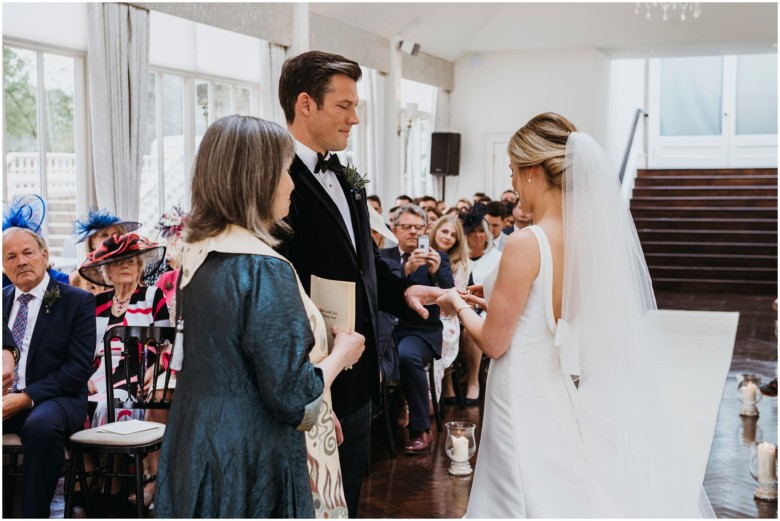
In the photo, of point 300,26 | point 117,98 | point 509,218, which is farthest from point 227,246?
point 300,26

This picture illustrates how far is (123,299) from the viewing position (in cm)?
458

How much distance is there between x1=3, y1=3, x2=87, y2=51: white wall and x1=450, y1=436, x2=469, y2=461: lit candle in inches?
177

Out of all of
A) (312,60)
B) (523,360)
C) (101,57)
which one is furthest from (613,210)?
(101,57)

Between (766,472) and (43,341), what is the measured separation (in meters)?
3.40

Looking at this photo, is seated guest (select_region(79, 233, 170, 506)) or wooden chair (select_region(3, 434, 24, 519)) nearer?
wooden chair (select_region(3, 434, 24, 519))

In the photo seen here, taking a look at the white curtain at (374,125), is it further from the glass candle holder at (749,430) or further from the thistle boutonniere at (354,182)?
the thistle boutonniere at (354,182)

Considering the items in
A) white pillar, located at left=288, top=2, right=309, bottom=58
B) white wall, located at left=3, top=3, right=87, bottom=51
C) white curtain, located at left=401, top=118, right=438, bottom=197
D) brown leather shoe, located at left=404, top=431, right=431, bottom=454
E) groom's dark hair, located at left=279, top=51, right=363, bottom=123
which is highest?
white pillar, located at left=288, top=2, right=309, bottom=58

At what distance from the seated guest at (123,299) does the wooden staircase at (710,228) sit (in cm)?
1092

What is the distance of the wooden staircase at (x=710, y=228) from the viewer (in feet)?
46.6

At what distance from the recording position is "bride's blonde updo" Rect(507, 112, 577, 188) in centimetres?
260

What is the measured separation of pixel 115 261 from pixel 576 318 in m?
2.66

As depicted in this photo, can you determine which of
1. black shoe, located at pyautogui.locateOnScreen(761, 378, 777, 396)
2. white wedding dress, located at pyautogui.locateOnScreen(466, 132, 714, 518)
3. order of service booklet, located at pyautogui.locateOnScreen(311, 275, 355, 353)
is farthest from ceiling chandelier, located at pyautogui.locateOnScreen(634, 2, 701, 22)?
order of service booklet, located at pyautogui.locateOnScreen(311, 275, 355, 353)

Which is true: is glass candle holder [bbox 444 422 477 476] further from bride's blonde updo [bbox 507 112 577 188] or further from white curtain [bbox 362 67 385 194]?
white curtain [bbox 362 67 385 194]

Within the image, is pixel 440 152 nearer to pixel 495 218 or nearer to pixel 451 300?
pixel 495 218
